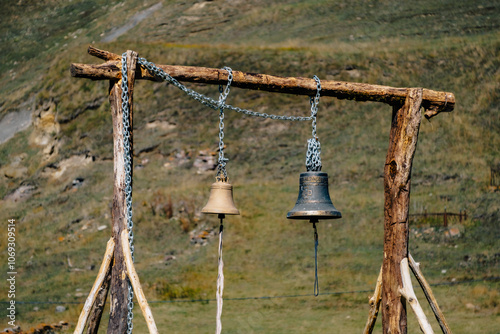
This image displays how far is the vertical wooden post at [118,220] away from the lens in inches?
232

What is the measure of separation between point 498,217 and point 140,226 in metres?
10.1

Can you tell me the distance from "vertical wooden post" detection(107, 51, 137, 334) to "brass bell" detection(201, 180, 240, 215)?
44.4 inches

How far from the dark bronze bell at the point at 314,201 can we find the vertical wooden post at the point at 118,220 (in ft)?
5.94

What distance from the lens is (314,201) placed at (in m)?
6.96

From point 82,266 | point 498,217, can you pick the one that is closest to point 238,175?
point 82,266

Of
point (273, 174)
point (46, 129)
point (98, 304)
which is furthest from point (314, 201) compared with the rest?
point (46, 129)

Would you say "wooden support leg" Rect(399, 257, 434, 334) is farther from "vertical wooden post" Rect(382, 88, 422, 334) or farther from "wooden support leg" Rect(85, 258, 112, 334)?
"wooden support leg" Rect(85, 258, 112, 334)

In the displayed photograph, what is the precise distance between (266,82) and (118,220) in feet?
6.88

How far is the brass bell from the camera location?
695 centimetres

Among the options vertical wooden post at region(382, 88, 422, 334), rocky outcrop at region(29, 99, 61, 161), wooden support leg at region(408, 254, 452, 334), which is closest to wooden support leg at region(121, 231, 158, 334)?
vertical wooden post at region(382, 88, 422, 334)

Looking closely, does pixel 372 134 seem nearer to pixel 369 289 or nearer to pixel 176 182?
pixel 176 182

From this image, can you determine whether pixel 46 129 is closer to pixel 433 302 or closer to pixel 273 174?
pixel 273 174

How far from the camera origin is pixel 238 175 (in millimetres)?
22156

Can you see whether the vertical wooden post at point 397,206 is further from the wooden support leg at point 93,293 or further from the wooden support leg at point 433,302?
the wooden support leg at point 93,293
